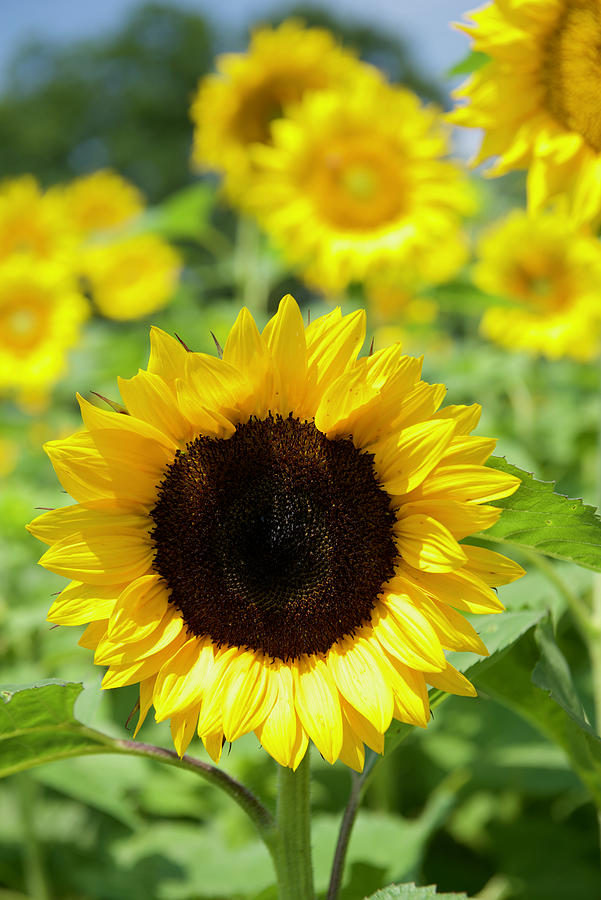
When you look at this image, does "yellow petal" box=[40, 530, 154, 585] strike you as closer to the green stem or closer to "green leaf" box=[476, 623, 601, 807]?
"green leaf" box=[476, 623, 601, 807]

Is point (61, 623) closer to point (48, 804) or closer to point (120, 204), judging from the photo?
point (48, 804)

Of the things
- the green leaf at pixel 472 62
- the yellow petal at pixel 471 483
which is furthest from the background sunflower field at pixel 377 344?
the yellow petal at pixel 471 483

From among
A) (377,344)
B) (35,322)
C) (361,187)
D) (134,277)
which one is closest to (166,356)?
(361,187)

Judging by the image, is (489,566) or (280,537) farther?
(280,537)

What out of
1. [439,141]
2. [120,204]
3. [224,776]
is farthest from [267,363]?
[120,204]

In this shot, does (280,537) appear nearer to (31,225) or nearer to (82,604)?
(82,604)

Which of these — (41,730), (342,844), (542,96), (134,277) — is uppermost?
(542,96)

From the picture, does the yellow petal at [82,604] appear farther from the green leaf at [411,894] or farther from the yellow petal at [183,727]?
the green leaf at [411,894]
